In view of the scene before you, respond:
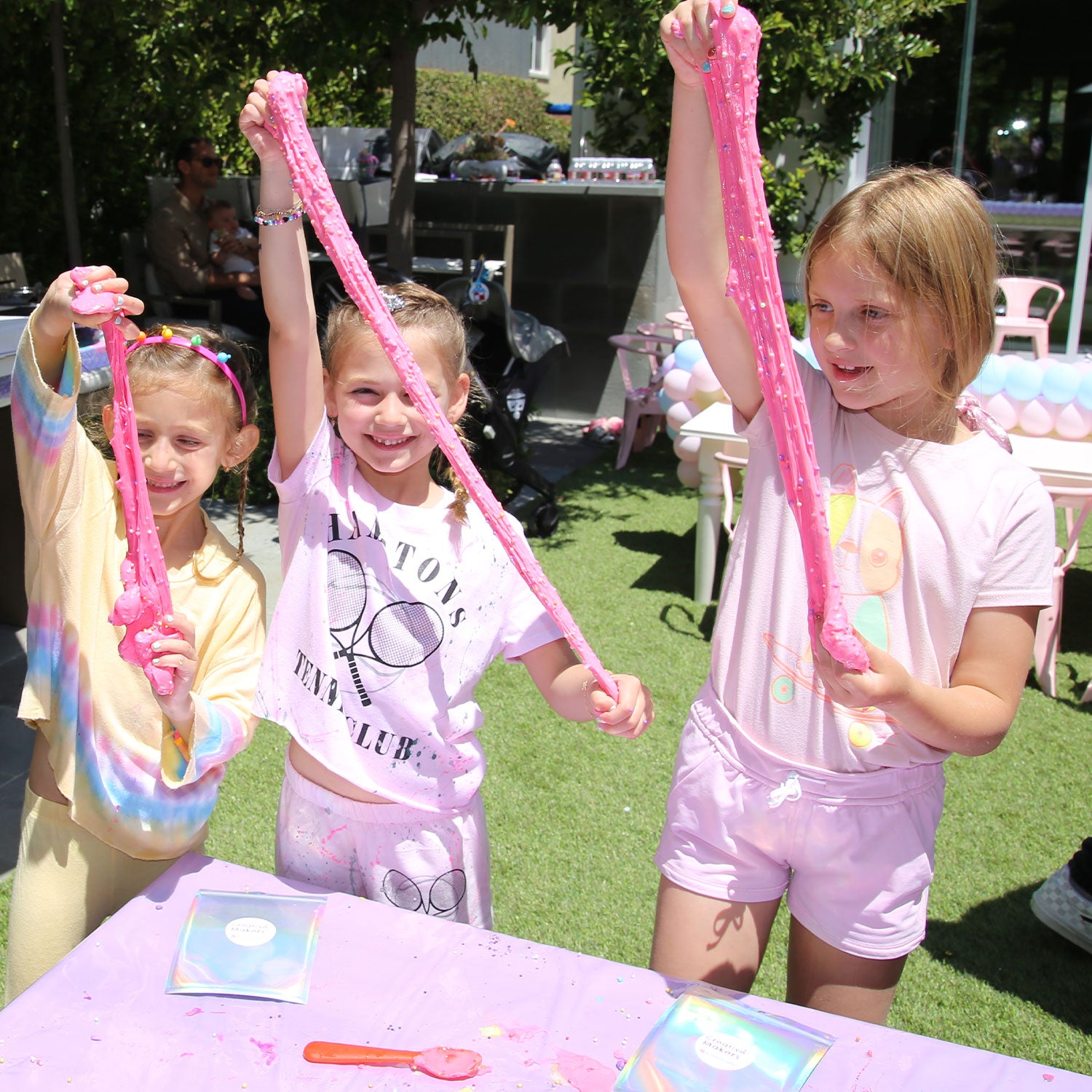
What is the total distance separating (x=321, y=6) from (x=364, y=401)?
486 centimetres

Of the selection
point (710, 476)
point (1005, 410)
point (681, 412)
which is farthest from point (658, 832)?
point (681, 412)

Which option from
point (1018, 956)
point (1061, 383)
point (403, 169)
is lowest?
point (1018, 956)

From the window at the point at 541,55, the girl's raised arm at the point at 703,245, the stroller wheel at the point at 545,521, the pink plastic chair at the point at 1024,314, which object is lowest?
the stroller wheel at the point at 545,521

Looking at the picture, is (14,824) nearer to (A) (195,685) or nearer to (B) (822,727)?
(A) (195,685)

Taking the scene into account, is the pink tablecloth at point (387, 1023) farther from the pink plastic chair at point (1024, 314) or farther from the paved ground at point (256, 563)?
the pink plastic chair at point (1024, 314)

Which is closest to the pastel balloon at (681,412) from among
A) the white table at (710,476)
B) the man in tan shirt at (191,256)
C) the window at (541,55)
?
the white table at (710,476)

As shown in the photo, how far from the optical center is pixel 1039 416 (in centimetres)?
444

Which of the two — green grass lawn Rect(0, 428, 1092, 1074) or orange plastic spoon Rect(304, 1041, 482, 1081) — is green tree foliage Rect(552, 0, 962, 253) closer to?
green grass lawn Rect(0, 428, 1092, 1074)

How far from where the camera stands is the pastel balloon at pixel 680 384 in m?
5.27

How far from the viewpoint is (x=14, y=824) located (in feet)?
9.66

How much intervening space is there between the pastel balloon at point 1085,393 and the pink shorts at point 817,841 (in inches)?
128

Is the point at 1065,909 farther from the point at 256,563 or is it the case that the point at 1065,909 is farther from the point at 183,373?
the point at 256,563

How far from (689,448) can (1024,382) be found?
1506 mm

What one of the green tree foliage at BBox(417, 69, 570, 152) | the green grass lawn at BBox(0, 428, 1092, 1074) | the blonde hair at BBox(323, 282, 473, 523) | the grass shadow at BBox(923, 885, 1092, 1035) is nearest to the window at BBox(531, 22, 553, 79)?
the green tree foliage at BBox(417, 69, 570, 152)
